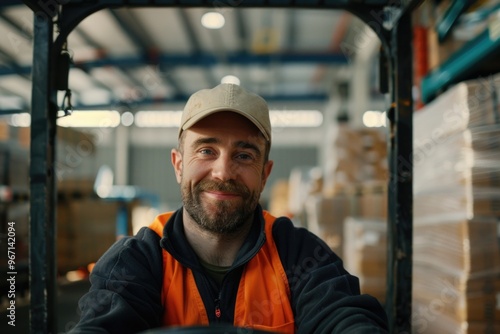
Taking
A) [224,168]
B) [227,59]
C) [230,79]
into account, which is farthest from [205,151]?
[230,79]

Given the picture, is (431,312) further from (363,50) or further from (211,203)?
(363,50)

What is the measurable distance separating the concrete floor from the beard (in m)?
2.16

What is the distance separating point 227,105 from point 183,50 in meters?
10.0

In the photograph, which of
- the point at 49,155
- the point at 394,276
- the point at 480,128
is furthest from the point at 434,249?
the point at 49,155

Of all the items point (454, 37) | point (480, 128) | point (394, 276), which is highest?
point (454, 37)

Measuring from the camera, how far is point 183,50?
11.4 m

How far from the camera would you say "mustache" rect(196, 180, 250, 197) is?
1.74m

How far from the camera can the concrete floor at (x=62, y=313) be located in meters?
4.41

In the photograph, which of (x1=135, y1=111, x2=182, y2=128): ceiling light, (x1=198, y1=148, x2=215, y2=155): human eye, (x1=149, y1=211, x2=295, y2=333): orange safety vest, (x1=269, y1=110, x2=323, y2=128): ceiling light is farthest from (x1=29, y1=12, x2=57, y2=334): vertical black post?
(x1=135, y1=111, x2=182, y2=128): ceiling light

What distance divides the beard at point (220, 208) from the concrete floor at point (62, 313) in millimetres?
2157

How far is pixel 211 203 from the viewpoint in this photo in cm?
175

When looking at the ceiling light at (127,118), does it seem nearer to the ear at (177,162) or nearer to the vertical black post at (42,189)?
the ear at (177,162)

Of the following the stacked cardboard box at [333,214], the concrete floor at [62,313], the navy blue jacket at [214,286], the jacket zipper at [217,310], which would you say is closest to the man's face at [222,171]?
the navy blue jacket at [214,286]

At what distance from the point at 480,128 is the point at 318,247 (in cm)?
166
